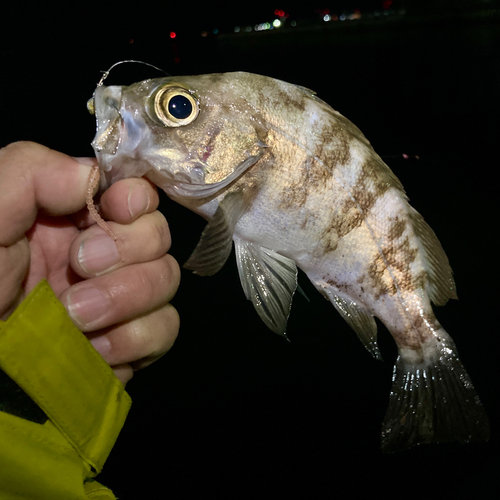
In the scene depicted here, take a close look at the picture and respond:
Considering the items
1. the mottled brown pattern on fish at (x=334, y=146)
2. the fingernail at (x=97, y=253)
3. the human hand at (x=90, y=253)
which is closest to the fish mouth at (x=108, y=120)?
the human hand at (x=90, y=253)

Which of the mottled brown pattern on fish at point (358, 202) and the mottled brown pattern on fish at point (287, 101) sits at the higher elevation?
the mottled brown pattern on fish at point (287, 101)

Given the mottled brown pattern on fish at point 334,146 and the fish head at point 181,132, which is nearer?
the fish head at point 181,132

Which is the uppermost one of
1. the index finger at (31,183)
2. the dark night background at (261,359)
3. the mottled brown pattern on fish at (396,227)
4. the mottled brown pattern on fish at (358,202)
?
the index finger at (31,183)

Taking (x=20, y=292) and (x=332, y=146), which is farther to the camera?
(x=20, y=292)

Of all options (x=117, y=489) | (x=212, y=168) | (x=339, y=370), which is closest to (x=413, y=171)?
(x=339, y=370)

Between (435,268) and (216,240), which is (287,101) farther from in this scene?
(435,268)

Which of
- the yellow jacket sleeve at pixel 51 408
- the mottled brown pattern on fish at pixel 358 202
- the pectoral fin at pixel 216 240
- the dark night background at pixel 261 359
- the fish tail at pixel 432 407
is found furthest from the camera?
the dark night background at pixel 261 359

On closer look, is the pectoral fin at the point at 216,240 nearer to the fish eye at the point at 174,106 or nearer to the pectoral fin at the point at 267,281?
the pectoral fin at the point at 267,281

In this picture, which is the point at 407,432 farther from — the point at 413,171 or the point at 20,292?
the point at 413,171
